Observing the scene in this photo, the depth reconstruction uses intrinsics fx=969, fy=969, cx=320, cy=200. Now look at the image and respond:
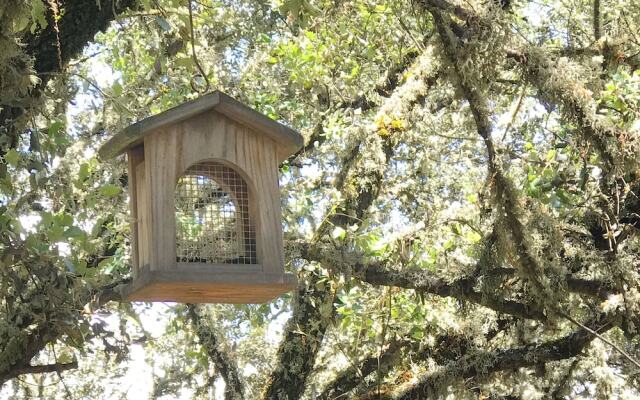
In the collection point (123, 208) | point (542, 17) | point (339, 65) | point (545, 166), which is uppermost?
point (542, 17)

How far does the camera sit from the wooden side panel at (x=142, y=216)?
2.93 metres

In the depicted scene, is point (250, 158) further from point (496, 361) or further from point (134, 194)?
point (496, 361)

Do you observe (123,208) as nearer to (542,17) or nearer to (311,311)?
(311,311)

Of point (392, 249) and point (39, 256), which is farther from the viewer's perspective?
point (392, 249)

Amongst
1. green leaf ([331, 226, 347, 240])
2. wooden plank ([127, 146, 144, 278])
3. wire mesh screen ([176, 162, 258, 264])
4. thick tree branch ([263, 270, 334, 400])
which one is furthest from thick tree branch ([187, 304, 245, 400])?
wooden plank ([127, 146, 144, 278])

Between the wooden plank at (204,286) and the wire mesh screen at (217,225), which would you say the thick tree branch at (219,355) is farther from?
the wooden plank at (204,286)

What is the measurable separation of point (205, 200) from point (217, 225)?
0.09 m

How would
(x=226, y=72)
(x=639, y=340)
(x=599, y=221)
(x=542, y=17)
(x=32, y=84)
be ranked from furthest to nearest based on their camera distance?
1. (x=542, y=17)
2. (x=226, y=72)
3. (x=639, y=340)
4. (x=599, y=221)
5. (x=32, y=84)

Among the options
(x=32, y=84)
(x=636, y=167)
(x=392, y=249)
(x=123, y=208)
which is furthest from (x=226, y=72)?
(x=636, y=167)

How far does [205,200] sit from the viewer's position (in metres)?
3.14

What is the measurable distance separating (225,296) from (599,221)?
1.45 m

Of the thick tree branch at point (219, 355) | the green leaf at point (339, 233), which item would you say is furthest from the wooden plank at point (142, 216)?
the thick tree branch at point (219, 355)

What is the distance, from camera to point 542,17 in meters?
6.96

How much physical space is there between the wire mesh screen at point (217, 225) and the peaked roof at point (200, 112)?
0.19 meters
